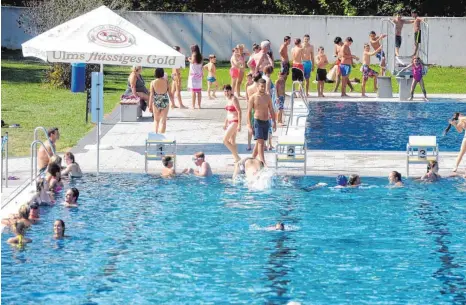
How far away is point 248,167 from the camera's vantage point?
18.1m

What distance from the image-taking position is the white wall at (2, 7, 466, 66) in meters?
38.6

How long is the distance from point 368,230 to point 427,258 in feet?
5.20

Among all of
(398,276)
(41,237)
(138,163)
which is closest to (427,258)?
(398,276)

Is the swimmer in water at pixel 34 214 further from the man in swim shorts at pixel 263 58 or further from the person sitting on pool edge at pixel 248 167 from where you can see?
the man in swim shorts at pixel 263 58

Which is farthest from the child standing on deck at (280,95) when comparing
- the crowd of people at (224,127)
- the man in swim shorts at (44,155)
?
the man in swim shorts at (44,155)

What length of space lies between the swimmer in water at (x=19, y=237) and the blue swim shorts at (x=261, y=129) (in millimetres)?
5874

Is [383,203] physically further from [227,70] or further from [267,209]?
[227,70]

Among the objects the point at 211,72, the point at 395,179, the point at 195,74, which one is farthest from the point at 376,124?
the point at 395,179

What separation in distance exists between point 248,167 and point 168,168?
4.53ft

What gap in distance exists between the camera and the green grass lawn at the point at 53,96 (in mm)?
22562

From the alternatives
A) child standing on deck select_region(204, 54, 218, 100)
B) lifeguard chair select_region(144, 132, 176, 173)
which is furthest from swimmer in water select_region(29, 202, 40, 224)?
child standing on deck select_region(204, 54, 218, 100)

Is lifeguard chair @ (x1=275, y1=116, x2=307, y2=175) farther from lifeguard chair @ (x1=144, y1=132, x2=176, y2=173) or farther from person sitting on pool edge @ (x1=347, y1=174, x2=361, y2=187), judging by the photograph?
lifeguard chair @ (x1=144, y1=132, x2=176, y2=173)

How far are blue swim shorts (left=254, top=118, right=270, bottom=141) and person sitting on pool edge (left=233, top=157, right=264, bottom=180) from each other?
0.73 metres

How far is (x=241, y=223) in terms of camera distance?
15.4 metres
